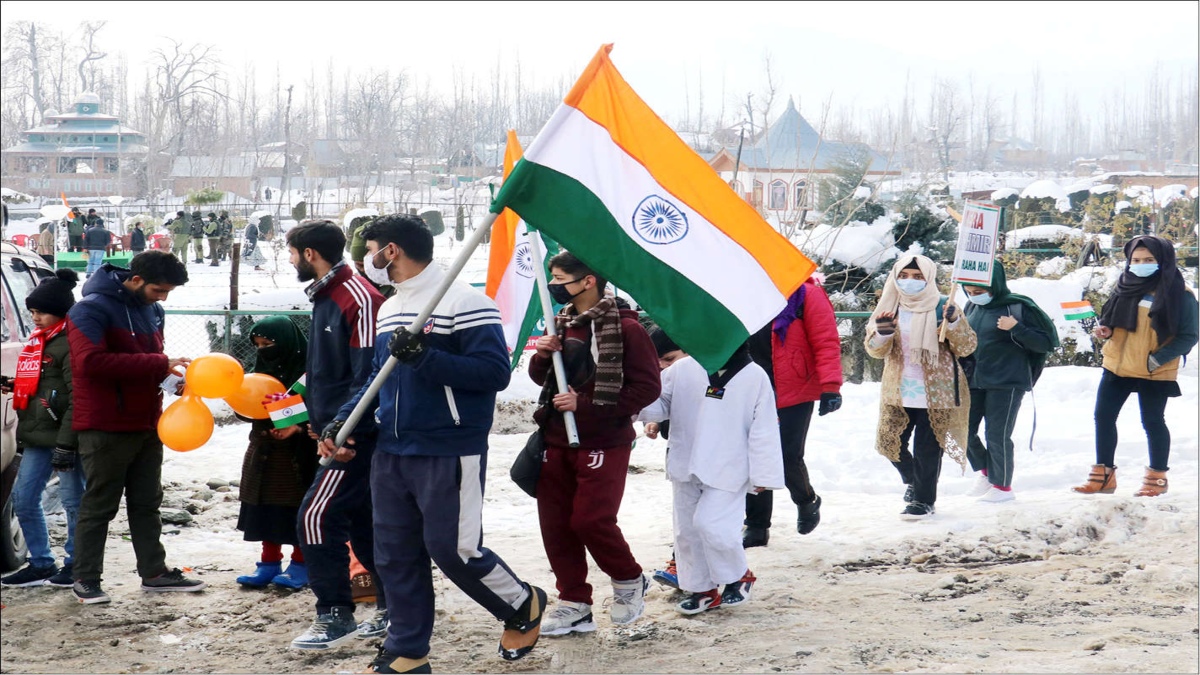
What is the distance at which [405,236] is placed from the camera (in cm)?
479

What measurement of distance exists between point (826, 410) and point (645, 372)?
5.40 ft

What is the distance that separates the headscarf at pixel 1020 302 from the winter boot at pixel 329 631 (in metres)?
4.64

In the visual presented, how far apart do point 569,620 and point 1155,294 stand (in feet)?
15.6

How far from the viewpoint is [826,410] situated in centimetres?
656

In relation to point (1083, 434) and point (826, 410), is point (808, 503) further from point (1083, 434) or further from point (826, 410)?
point (1083, 434)

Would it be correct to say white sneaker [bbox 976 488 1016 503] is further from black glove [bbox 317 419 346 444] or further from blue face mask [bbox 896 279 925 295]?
black glove [bbox 317 419 346 444]

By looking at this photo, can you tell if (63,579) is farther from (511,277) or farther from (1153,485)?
(1153,485)

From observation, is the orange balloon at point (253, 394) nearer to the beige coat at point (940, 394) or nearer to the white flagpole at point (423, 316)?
the white flagpole at point (423, 316)

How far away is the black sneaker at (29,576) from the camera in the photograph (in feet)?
20.5

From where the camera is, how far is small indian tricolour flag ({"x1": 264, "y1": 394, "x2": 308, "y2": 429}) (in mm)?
5484

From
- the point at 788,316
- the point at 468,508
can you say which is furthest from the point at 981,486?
the point at 468,508

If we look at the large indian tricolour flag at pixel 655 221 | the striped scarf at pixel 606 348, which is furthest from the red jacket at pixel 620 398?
the large indian tricolour flag at pixel 655 221

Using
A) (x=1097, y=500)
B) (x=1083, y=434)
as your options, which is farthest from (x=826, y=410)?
(x=1083, y=434)

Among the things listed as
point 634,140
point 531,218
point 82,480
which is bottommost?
point 82,480
